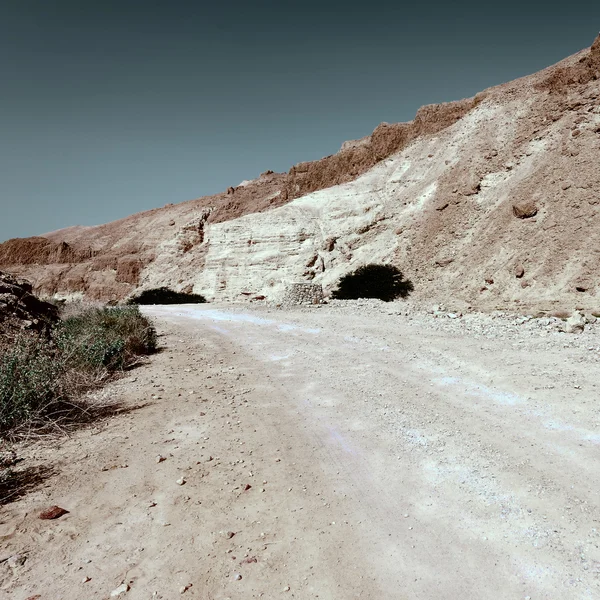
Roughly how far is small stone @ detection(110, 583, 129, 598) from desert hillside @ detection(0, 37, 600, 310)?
13331 millimetres

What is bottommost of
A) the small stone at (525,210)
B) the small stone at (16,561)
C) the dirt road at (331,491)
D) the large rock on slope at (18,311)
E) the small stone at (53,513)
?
the dirt road at (331,491)

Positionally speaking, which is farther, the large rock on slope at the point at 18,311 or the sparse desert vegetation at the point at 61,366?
the large rock on slope at the point at 18,311

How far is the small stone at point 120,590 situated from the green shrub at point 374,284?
57.5 ft

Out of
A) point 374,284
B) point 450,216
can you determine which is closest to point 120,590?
point 374,284

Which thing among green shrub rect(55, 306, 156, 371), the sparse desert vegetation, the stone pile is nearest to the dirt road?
the sparse desert vegetation

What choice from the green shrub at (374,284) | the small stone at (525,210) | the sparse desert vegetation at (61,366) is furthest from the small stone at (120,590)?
the small stone at (525,210)

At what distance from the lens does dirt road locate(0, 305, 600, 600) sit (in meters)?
2.59

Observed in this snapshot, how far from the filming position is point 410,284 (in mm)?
19703

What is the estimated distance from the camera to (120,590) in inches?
97.1

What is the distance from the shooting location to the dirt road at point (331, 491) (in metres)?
2.59

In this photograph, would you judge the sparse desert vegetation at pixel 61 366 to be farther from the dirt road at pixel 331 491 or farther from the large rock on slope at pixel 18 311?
the dirt road at pixel 331 491

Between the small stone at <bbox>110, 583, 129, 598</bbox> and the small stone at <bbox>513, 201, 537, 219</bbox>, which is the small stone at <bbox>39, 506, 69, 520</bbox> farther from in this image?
the small stone at <bbox>513, 201, 537, 219</bbox>

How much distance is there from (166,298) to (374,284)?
1829 cm

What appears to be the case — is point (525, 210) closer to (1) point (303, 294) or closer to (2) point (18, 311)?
(1) point (303, 294)
